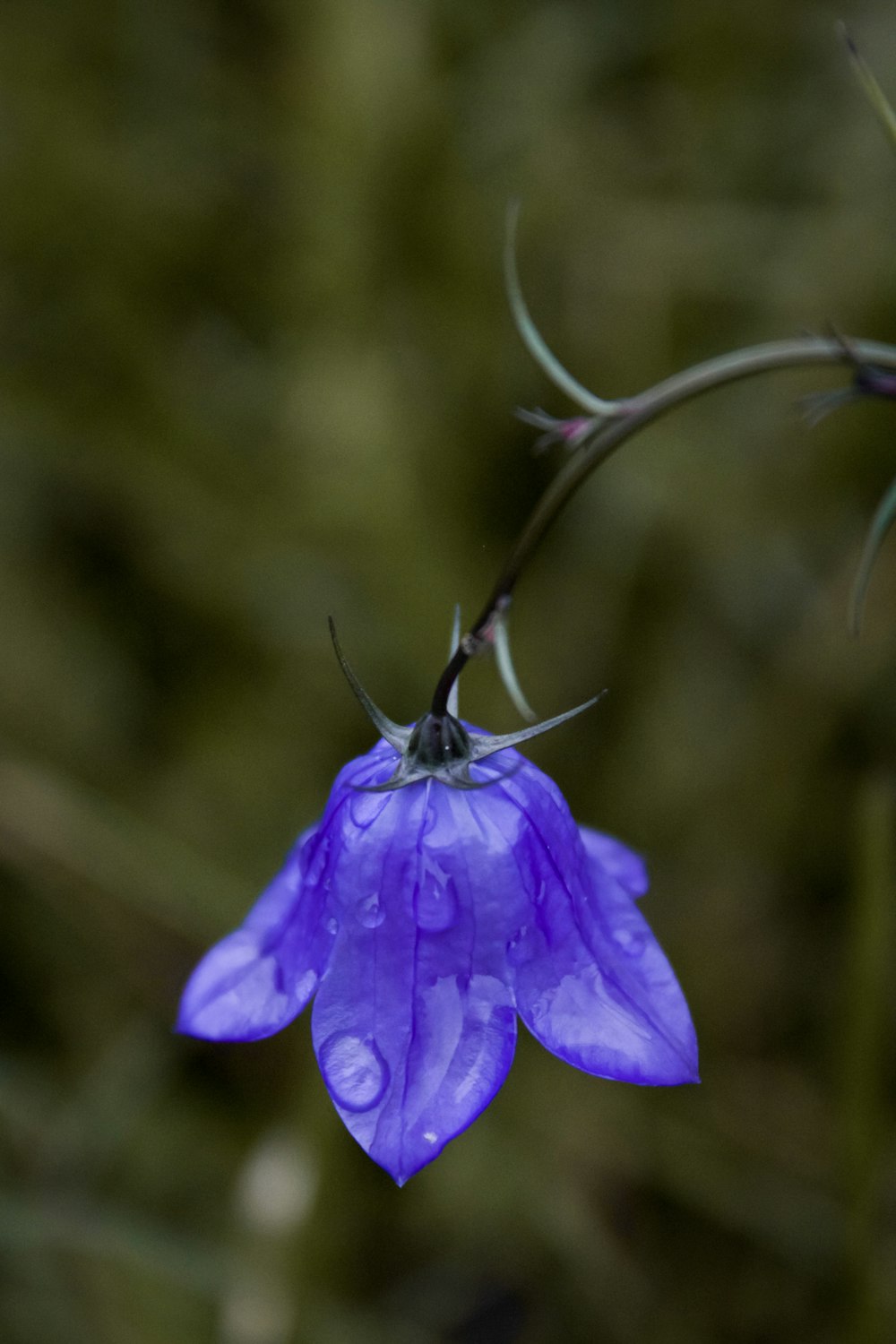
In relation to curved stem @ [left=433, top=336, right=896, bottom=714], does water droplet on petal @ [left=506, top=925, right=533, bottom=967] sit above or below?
below

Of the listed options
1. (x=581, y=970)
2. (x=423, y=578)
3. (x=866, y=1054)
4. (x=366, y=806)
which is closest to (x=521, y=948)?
(x=581, y=970)

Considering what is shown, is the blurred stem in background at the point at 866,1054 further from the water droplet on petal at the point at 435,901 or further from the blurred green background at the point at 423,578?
the water droplet on petal at the point at 435,901

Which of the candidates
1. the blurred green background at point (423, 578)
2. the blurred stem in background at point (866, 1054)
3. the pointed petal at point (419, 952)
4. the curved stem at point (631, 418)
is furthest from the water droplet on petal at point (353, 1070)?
the blurred green background at point (423, 578)

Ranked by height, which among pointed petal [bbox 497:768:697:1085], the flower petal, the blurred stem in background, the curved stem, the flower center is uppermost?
the curved stem

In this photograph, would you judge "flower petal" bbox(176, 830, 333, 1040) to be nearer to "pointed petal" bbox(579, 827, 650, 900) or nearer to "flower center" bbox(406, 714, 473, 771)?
"flower center" bbox(406, 714, 473, 771)

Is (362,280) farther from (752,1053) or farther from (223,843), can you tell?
(752,1053)

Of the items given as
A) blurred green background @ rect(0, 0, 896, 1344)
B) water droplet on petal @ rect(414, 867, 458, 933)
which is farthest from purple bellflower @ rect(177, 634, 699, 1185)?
blurred green background @ rect(0, 0, 896, 1344)

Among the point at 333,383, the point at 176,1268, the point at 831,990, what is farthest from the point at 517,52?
the point at 176,1268
